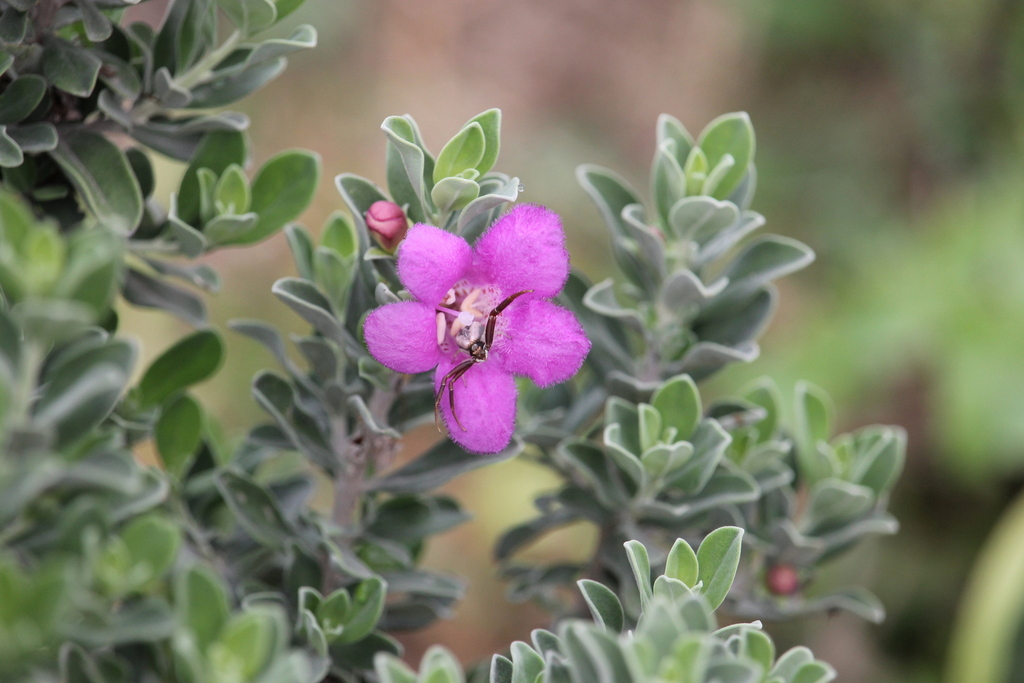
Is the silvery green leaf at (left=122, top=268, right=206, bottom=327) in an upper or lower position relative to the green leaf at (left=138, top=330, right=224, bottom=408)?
upper

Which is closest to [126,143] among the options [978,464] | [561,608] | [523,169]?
[523,169]

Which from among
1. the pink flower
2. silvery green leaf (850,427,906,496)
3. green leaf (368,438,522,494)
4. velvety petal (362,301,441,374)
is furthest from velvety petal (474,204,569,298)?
silvery green leaf (850,427,906,496)

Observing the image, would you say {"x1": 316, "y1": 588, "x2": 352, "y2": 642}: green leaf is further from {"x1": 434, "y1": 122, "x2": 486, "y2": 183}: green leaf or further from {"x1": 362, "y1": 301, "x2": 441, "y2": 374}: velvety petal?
{"x1": 434, "y1": 122, "x2": 486, "y2": 183}: green leaf

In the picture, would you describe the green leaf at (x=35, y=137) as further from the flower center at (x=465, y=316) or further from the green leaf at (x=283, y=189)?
the flower center at (x=465, y=316)

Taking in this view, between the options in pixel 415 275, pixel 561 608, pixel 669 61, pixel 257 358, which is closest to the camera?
pixel 415 275

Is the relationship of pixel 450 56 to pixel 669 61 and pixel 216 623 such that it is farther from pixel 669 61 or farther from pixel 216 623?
pixel 216 623

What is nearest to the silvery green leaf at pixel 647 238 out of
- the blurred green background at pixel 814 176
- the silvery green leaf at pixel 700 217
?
the silvery green leaf at pixel 700 217
